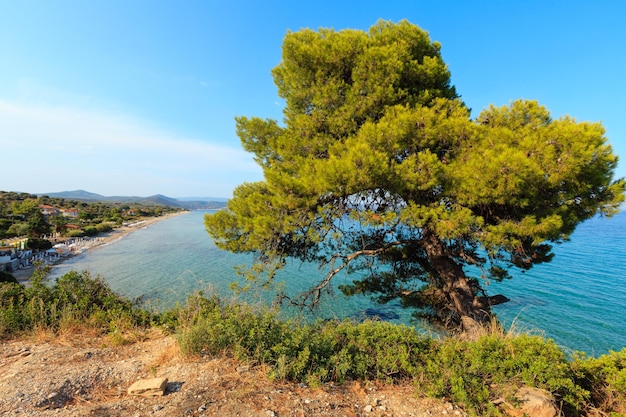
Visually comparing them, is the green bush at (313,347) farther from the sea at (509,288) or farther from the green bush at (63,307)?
the green bush at (63,307)

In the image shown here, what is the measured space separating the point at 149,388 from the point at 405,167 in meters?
4.51

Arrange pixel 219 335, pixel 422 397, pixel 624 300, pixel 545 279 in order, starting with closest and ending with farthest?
pixel 422 397 → pixel 219 335 → pixel 624 300 → pixel 545 279

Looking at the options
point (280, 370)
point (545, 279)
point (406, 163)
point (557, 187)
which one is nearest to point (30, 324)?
point (280, 370)

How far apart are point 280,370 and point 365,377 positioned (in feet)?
3.48

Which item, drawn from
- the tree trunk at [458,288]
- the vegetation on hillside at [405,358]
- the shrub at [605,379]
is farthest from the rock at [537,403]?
the tree trunk at [458,288]

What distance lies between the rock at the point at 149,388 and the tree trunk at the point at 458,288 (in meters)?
5.01

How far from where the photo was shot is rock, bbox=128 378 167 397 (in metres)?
2.86

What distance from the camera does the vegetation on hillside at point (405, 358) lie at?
2.99 m

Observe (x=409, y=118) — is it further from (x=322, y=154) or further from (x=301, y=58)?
(x=301, y=58)

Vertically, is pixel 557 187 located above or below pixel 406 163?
below

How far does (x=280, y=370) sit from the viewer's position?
10.5 ft

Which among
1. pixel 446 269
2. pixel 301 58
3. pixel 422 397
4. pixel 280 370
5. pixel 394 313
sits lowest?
pixel 394 313

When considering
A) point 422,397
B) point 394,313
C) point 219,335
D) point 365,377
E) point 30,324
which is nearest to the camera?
point 422,397

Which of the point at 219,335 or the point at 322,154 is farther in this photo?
the point at 322,154
